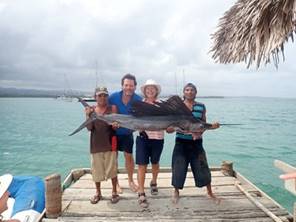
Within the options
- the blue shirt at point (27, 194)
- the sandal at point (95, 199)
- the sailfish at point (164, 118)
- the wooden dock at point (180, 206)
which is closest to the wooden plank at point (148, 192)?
the wooden dock at point (180, 206)

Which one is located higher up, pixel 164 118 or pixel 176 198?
pixel 164 118

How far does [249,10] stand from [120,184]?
3.45m

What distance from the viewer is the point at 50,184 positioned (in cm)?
418

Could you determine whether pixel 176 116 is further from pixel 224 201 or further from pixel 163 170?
pixel 163 170

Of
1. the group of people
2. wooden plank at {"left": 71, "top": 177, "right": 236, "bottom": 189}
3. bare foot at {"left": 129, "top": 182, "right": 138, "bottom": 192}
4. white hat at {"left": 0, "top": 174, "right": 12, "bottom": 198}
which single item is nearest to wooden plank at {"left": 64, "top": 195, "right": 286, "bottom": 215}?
the group of people

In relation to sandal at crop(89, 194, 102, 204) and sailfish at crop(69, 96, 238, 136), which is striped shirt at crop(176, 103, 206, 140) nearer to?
sailfish at crop(69, 96, 238, 136)

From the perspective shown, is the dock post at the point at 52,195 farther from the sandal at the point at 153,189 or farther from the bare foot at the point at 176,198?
the bare foot at the point at 176,198

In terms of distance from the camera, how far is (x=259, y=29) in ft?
13.1

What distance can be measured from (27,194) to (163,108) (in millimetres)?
2799

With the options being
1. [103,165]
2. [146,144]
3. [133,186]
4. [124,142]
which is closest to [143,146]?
[146,144]

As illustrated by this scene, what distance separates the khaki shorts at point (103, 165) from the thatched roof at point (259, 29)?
223 cm

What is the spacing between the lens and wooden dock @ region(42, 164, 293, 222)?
4219 mm

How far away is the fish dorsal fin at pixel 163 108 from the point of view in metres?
4.13

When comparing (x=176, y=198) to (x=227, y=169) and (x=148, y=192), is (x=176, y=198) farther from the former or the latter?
(x=227, y=169)
